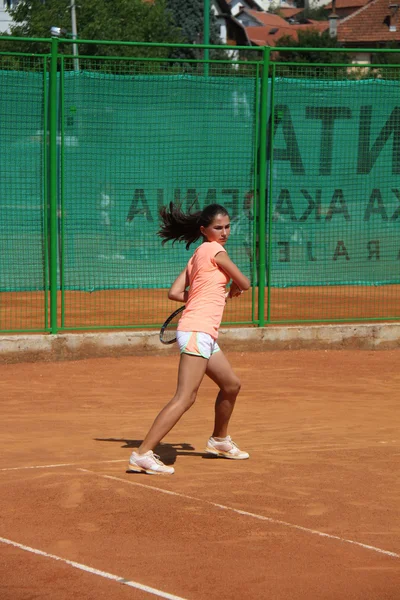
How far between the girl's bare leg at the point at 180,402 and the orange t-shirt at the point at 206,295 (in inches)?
8.6

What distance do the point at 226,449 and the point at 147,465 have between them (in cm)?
74

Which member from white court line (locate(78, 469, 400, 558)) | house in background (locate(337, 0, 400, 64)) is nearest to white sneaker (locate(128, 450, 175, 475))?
white court line (locate(78, 469, 400, 558))

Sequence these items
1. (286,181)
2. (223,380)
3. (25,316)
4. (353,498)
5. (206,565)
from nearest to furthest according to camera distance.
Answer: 1. (206,565)
2. (353,498)
3. (223,380)
4. (25,316)
5. (286,181)

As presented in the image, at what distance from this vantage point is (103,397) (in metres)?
10.7

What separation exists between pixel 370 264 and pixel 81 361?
4602mm

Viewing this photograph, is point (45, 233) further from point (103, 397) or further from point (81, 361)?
point (103, 397)

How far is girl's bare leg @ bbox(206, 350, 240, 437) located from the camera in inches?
305

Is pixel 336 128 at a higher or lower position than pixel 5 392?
higher

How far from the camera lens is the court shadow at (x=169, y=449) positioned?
8.11m

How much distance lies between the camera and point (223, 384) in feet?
25.6

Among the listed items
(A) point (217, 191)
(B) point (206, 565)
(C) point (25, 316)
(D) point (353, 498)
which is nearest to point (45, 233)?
(C) point (25, 316)

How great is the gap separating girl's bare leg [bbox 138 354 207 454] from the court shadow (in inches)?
19.0

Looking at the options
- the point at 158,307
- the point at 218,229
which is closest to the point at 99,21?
the point at 158,307

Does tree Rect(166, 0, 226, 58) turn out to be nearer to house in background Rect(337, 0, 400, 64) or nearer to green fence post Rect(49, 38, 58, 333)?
house in background Rect(337, 0, 400, 64)
